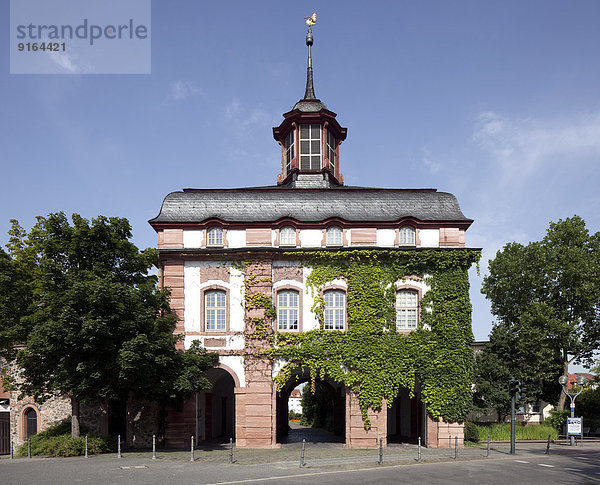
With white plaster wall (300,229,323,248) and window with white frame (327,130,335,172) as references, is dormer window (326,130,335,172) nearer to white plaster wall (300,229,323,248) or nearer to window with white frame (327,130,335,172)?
window with white frame (327,130,335,172)

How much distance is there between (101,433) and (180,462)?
6612 millimetres

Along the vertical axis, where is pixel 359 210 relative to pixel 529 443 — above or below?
A: above

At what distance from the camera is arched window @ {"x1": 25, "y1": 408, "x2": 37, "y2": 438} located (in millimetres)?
30016

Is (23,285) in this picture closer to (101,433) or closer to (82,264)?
(82,264)

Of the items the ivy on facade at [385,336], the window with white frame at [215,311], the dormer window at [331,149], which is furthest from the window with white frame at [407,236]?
the dormer window at [331,149]

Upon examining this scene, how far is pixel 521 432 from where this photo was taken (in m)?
33.1

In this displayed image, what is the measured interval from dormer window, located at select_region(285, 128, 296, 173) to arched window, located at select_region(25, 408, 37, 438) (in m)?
20.1

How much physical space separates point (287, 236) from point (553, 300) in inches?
768

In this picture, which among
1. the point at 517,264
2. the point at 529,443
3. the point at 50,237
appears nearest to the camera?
the point at 50,237

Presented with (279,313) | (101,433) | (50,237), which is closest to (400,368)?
(279,313)

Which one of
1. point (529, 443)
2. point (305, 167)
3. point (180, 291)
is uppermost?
point (305, 167)

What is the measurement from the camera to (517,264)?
125 feet

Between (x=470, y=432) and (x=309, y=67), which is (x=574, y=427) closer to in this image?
(x=470, y=432)

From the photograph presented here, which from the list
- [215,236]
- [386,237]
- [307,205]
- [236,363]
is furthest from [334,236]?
[236,363]
